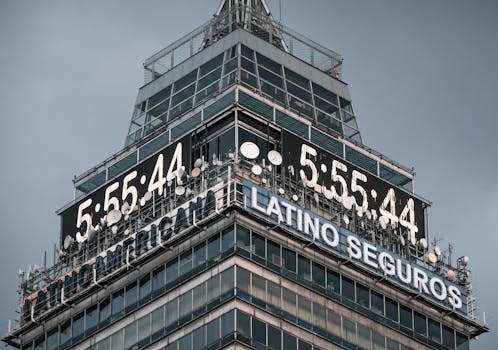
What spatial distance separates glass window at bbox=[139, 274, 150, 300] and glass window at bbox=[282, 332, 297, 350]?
1245cm

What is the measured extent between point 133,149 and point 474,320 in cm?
3167

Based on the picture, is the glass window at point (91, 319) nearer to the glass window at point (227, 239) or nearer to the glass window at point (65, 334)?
the glass window at point (65, 334)

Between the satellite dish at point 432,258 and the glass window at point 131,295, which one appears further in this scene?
the satellite dish at point 432,258

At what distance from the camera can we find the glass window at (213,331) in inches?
6255

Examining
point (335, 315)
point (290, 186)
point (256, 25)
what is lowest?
point (335, 315)

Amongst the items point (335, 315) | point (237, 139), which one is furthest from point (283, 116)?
point (335, 315)

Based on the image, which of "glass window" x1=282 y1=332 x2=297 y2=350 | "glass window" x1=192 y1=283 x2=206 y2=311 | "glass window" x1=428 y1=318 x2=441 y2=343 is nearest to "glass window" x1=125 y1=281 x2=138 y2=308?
"glass window" x1=192 y1=283 x2=206 y2=311

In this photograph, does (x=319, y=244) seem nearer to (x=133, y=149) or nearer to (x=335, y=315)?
(x=335, y=315)

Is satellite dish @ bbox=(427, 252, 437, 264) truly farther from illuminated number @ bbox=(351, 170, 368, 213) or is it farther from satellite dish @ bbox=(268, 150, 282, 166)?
satellite dish @ bbox=(268, 150, 282, 166)

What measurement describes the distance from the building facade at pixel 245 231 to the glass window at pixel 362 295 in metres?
0.15

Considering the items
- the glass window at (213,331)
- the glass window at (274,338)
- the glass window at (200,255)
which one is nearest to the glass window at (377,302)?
the glass window at (274,338)

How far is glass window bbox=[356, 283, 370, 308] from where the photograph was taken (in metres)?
170

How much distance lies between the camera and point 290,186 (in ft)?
562

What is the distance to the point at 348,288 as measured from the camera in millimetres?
169375
